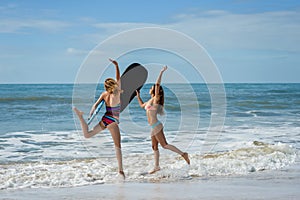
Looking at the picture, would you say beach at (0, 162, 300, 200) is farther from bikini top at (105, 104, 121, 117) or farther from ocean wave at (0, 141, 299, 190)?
bikini top at (105, 104, 121, 117)

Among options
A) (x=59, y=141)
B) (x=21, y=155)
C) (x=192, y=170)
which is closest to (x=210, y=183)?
(x=192, y=170)

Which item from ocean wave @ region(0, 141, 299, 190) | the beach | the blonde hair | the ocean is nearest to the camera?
the beach

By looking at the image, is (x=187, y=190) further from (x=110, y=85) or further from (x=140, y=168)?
(x=140, y=168)

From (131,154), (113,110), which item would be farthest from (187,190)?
(131,154)

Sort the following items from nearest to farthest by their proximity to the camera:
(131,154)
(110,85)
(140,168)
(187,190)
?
(187,190), (110,85), (140,168), (131,154)

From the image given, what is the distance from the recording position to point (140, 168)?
916cm

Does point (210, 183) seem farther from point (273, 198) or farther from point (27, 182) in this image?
point (27, 182)

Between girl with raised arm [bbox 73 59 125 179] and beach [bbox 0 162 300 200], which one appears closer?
beach [bbox 0 162 300 200]

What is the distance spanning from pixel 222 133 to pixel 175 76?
6.29 metres

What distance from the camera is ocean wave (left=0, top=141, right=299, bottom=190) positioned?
25.6 feet

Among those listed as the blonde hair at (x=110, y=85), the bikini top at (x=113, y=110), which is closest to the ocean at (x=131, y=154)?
the bikini top at (x=113, y=110)

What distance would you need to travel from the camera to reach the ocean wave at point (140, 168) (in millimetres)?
7789

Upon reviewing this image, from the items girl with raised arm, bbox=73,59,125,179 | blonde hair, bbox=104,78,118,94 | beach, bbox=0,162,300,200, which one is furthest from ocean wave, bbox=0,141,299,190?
blonde hair, bbox=104,78,118,94

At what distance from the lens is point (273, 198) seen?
20.9ft
